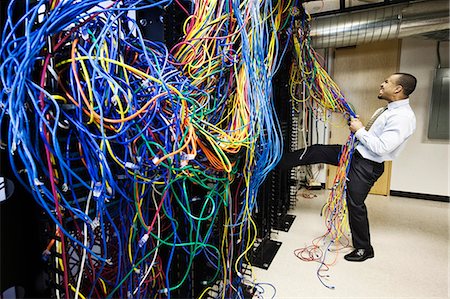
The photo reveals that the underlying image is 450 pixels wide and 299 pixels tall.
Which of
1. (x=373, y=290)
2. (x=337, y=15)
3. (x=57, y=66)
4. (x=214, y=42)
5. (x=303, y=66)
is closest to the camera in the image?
(x=57, y=66)

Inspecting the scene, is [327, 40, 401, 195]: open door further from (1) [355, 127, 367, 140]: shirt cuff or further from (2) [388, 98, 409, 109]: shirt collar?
(1) [355, 127, 367, 140]: shirt cuff

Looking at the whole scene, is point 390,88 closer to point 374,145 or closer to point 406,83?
point 406,83

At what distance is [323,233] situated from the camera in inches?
86.7

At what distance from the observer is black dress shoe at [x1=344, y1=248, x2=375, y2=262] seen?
181 centimetres

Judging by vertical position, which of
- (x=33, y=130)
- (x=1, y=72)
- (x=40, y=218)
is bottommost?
(x=40, y=218)

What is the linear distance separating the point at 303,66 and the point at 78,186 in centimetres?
181

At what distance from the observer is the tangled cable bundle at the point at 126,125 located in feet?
1.69

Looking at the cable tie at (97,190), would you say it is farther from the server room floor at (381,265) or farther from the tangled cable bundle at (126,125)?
the server room floor at (381,265)

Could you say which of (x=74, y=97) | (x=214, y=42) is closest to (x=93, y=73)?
(x=74, y=97)

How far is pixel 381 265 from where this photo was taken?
1754 mm

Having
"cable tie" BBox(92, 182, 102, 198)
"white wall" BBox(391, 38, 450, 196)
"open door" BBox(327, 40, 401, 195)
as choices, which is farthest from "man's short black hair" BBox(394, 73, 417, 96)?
"cable tie" BBox(92, 182, 102, 198)

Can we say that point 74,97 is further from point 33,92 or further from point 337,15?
point 337,15

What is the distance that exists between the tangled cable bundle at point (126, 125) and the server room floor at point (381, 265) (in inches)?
21.0

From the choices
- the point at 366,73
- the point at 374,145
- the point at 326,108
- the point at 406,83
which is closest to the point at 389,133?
the point at 374,145
